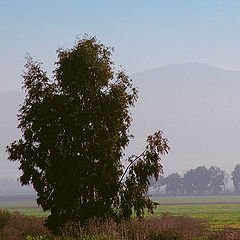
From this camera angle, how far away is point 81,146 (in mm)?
24219

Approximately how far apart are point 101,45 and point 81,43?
3.36 feet

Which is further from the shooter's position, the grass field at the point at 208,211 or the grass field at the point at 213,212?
the grass field at the point at 208,211

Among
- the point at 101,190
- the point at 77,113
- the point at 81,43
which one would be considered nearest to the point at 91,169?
the point at 101,190

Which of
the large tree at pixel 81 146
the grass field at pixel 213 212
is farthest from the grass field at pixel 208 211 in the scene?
the large tree at pixel 81 146

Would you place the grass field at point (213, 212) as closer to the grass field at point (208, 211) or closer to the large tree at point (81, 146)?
the grass field at point (208, 211)

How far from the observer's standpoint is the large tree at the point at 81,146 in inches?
938

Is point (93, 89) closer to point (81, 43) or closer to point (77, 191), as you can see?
point (81, 43)

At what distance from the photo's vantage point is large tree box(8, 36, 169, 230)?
78.1ft

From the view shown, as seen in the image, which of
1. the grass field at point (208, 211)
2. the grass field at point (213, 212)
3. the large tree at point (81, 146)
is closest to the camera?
the large tree at point (81, 146)

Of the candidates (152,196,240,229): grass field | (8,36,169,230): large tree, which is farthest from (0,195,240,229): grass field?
(8,36,169,230): large tree

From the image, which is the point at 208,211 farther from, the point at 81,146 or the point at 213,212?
the point at 81,146

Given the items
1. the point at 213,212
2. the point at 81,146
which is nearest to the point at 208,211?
the point at 213,212

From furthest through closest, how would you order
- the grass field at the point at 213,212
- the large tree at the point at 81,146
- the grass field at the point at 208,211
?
the grass field at the point at 208,211 → the grass field at the point at 213,212 → the large tree at the point at 81,146

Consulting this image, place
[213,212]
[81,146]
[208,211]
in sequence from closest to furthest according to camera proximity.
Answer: [81,146]
[213,212]
[208,211]
